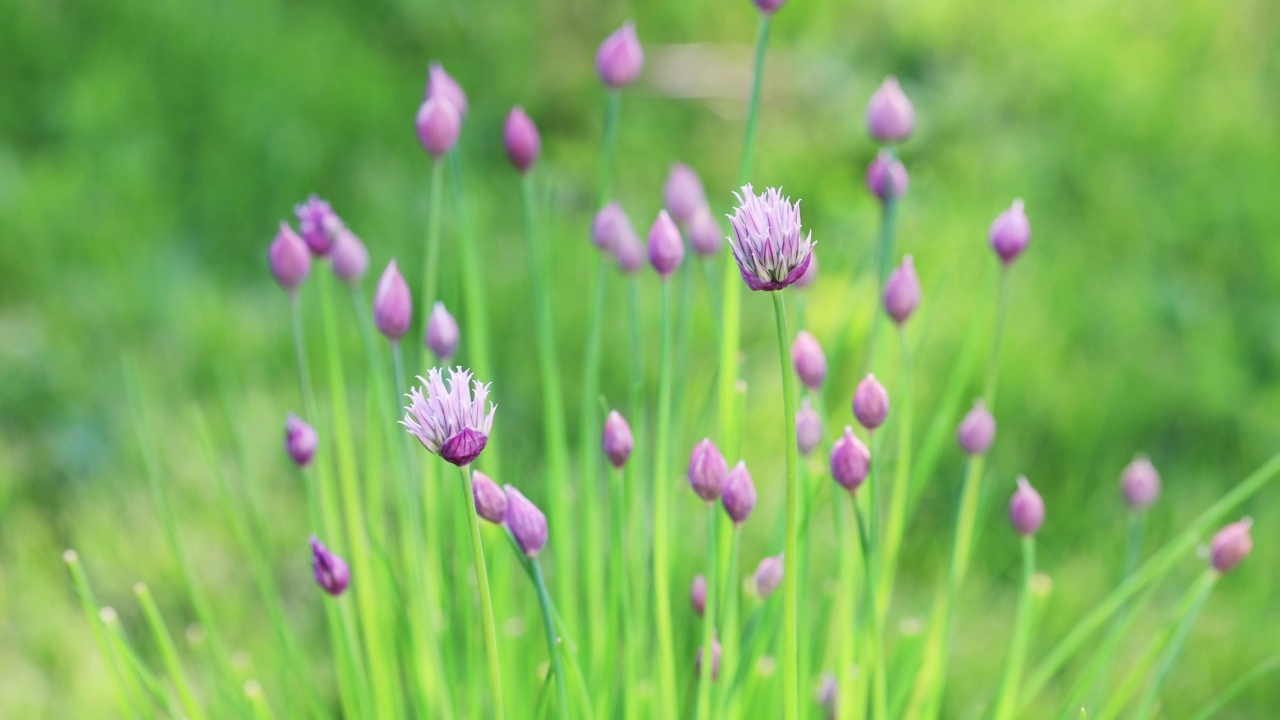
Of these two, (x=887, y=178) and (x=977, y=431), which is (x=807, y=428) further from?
(x=887, y=178)

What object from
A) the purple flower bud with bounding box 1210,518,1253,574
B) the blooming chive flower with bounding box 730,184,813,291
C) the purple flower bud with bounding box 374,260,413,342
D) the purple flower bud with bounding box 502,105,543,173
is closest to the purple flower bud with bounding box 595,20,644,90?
the purple flower bud with bounding box 502,105,543,173

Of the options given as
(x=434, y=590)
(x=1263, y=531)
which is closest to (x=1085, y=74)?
(x=1263, y=531)

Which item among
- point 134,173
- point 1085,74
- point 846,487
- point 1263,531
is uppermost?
point 1085,74

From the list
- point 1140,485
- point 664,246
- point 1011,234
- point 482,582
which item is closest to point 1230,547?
point 1140,485

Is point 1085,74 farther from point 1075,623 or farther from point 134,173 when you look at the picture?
point 134,173

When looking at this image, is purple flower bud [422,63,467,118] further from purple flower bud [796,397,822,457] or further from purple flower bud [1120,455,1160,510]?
purple flower bud [1120,455,1160,510]

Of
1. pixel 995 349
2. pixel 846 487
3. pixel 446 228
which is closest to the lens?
pixel 846 487

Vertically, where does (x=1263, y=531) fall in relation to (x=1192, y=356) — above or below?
below

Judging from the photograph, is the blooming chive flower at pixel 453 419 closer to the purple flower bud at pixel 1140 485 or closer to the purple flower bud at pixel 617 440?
the purple flower bud at pixel 617 440
